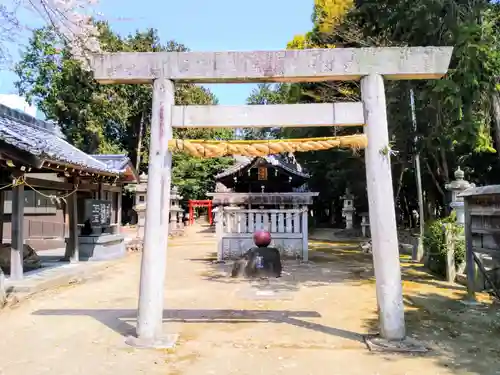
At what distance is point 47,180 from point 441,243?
10.2 meters

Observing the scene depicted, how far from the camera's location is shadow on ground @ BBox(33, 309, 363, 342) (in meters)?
6.16

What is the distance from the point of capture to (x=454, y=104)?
321 inches

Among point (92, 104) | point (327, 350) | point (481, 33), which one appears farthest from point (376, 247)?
point (92, 104)

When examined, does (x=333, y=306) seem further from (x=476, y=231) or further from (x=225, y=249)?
(x=225, y=249)

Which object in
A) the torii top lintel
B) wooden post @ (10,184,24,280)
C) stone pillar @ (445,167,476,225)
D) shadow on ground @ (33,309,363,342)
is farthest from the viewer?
stone pillar @ (445,167,476,225)

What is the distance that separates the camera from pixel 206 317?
6.77 metres

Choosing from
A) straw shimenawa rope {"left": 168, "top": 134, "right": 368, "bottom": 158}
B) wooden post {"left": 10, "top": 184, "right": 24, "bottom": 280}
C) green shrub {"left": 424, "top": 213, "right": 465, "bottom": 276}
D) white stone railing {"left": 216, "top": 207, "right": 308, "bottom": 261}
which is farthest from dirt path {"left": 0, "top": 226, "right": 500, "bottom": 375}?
white stone railing {"left": 216, "top": 207, "right": 308, "bottom": 261}

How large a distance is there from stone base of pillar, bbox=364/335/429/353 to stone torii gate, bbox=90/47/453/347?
0.60 ft

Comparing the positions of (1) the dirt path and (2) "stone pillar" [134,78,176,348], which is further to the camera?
(2) "stone pillar" [134,78,176,348]

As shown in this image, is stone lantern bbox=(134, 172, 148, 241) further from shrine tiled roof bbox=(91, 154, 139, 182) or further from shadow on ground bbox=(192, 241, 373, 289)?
shadow on ground bbox=(192, 241, 373, 289)

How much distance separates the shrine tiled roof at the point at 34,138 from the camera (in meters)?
8.48

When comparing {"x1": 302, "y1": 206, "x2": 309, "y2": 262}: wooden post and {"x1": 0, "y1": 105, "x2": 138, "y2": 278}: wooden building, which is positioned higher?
{"x1": 0, "y1": 105, "x2": 138, "y2": 278}: wooden building

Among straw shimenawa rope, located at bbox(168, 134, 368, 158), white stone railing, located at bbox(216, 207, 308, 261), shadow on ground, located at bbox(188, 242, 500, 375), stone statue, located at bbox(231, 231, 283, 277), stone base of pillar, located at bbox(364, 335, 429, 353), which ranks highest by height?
straw shimenawa rope, located at bbox(168, 134, 368, 158)

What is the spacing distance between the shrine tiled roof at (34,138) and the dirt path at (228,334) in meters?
2.99
